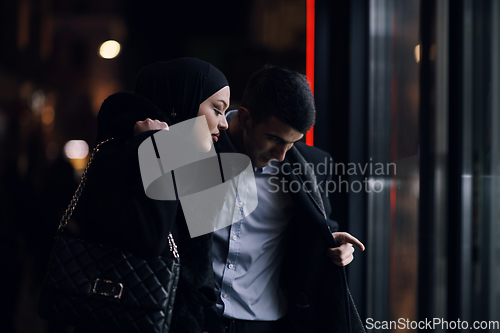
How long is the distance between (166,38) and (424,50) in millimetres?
2273

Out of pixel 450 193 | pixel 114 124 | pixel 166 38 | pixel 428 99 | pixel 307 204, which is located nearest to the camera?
pixel 114 124

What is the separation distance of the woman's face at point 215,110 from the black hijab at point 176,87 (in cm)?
2

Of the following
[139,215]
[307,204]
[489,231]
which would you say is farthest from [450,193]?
[139,215]

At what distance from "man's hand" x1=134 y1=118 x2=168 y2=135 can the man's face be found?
41cm

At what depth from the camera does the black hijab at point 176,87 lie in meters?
1.14

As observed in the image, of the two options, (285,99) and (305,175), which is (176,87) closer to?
(285,99)

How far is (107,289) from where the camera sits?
0.97m

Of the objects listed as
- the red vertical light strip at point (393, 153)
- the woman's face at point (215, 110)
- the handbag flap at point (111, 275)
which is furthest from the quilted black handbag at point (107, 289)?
the red vertical light strip at point (393, 153)

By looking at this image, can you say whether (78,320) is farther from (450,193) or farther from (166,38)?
(166,38)

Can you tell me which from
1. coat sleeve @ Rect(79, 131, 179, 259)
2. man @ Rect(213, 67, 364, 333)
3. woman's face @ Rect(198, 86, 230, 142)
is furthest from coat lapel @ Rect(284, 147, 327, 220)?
coat sleeve @ Rect(79, 131, 179, 259)

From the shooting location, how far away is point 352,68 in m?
2.00

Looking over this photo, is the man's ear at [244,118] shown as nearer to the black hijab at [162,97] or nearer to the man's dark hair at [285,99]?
the man's dark hair at [285,99]

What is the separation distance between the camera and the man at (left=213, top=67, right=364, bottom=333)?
130 centimetres

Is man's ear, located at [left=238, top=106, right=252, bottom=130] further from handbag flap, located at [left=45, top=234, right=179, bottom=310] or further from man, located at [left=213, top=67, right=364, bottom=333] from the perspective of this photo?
handbag flap, located at [left=45, top=234, right=179, bottom=310]
